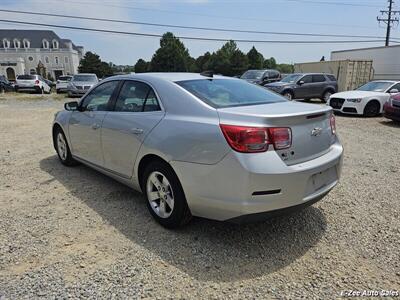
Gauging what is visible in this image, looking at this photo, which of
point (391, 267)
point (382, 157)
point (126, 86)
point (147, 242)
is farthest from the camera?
point (382, 157)

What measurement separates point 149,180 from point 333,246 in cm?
188

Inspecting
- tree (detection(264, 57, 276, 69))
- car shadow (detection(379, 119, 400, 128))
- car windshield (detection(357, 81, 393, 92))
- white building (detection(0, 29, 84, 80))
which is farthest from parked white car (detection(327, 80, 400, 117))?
white building (detection(0, 29, 84, 80))

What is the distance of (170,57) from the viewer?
68812 millimetres

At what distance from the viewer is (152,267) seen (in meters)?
2.72

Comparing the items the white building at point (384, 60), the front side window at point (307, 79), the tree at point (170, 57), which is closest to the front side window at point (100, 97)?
the front side window at point (307, 79)

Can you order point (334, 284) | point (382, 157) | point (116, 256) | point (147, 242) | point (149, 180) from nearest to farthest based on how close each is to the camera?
point (334, 284) → point (116, 256) → point (147, 242) → point (149, 180) → point (382, 157)

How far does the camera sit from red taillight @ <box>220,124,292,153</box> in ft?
8.47

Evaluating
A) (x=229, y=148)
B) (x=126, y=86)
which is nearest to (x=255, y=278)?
(x=229, y=148)

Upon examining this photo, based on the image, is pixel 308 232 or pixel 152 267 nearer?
pixel 152 267

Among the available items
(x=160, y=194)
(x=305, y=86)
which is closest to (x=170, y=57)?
(x=305, y=86)

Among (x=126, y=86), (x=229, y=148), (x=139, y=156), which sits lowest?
(x=139, y=156)

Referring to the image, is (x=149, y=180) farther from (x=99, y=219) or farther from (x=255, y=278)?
(x=255, y=278)

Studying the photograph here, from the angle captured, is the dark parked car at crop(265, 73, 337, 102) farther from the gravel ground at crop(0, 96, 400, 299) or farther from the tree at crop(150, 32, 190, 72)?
the tree at crop(150, 32, 190, 72)

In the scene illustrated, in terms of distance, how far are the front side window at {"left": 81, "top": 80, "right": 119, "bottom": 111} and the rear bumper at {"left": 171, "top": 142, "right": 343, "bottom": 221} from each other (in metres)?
1.76
